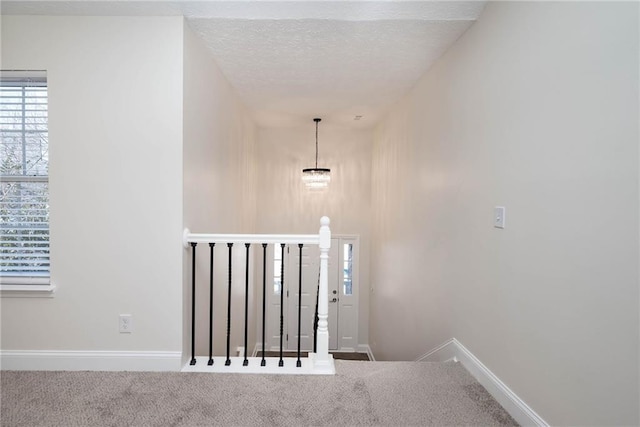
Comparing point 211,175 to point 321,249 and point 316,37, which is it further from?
point 316,37

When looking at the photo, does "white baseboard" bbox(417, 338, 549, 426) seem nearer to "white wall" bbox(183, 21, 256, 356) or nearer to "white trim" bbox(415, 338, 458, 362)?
"white trim" bbox(415, 338, 458, 362)

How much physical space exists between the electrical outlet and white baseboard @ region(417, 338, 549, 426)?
7.34 feet

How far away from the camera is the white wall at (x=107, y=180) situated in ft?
7.18

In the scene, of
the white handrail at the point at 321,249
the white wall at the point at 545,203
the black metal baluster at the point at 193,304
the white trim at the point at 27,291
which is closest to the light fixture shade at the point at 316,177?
the white wall at the point at 545,203

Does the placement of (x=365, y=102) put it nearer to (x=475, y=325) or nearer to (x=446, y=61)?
(x=446, y=61)

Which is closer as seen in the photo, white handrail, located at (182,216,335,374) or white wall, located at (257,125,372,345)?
white handrail, located at (182,216,335,374)

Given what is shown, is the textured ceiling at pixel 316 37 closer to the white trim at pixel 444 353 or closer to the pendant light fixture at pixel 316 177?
the pendant light fixture at pixel 316 177

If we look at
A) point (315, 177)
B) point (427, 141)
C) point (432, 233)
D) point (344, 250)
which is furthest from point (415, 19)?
point (344, 250)

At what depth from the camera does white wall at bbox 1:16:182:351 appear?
7.18ft

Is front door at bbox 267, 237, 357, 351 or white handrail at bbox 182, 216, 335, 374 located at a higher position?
white handrail at bbox 182, 216, 335, 374

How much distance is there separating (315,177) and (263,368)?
317cm

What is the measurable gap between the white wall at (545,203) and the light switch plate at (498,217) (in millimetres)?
41

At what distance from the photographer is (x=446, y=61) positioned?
2.66 metres

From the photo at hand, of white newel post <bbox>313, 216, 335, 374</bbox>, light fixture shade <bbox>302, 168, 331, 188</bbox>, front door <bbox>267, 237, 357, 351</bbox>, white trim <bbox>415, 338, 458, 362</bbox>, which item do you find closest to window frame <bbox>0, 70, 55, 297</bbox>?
white newel post <bbox>313, 216, 335, 374</bbox>
